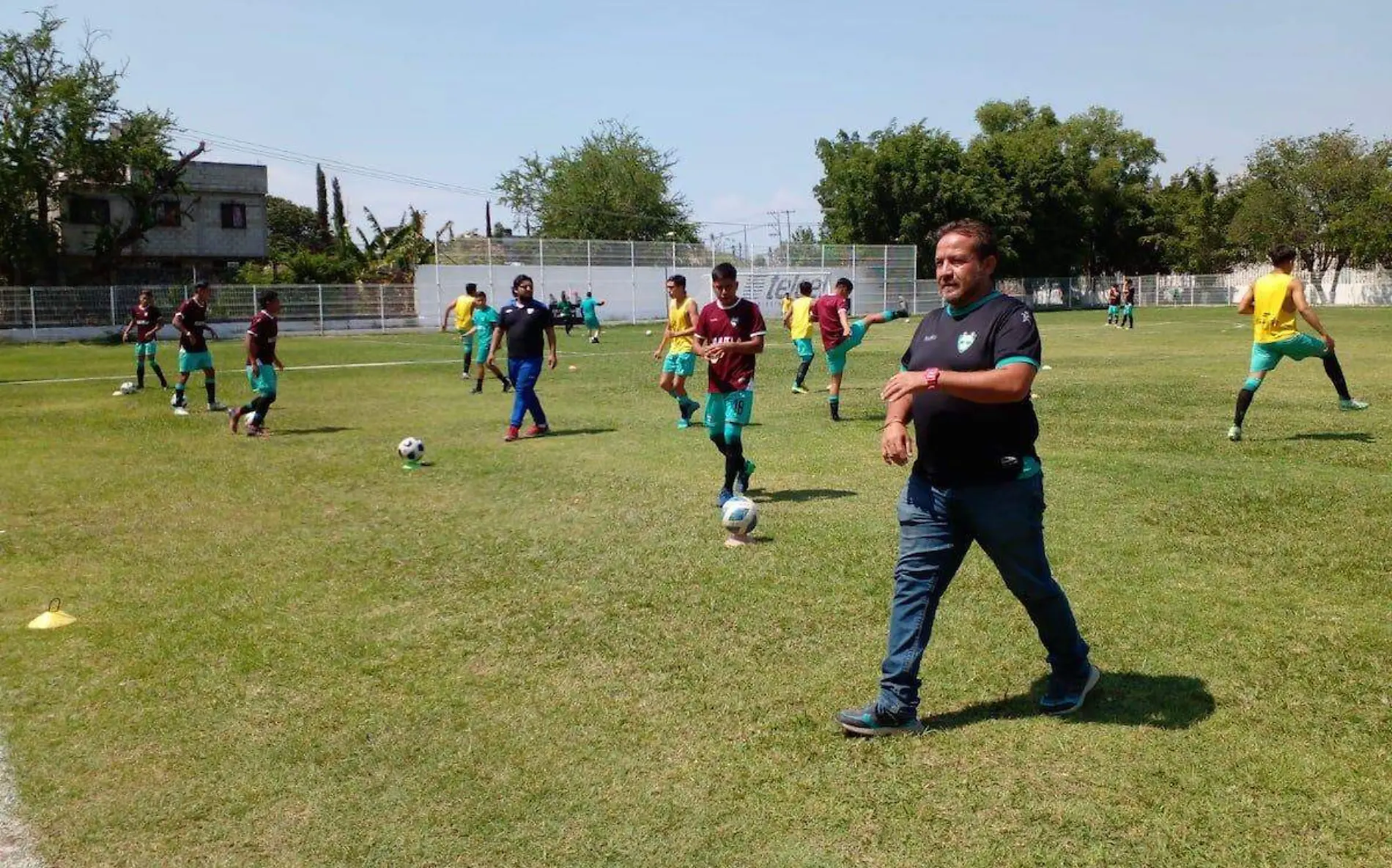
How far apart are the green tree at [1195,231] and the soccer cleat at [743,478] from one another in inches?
2899

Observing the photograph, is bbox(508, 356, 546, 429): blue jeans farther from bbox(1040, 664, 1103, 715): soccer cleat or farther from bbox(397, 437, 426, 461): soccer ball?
bbox(1040, 664, 1103, 715): soccer cleat

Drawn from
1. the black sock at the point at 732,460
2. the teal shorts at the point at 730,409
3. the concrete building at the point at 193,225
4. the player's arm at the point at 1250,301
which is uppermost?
the concrete building at the point at 193,225

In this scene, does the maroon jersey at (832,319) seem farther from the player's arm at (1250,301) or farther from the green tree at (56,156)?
the green tree at (56,156)

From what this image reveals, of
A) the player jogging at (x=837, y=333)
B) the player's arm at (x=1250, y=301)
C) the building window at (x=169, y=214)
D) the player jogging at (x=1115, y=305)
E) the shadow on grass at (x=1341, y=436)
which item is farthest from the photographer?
the building window at (x=169, y=214)

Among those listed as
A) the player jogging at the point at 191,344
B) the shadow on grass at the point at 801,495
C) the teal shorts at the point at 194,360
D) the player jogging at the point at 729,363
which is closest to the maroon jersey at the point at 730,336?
the player jogging at the point at 729,363

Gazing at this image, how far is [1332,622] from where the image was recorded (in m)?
5.77

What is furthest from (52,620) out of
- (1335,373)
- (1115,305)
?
(1115,305)

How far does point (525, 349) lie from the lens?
13617 millimetres

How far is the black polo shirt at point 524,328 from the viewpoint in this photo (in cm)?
1358

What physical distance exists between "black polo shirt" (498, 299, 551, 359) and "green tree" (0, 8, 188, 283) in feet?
122

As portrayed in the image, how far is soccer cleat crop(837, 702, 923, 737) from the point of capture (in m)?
4.50

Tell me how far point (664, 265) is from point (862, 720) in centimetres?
4703

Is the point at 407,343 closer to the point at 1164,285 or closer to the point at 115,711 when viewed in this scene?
the point at 115,711

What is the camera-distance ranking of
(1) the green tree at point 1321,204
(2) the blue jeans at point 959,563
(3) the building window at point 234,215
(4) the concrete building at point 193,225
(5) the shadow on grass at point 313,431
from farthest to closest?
(1) the green tree at point 1321,204
(3) the building window at point 234,215
(4) the concrete building at point 193,225
(5) the shadow on grass at point 313,431
(2) the blue jeans at point 959,563
